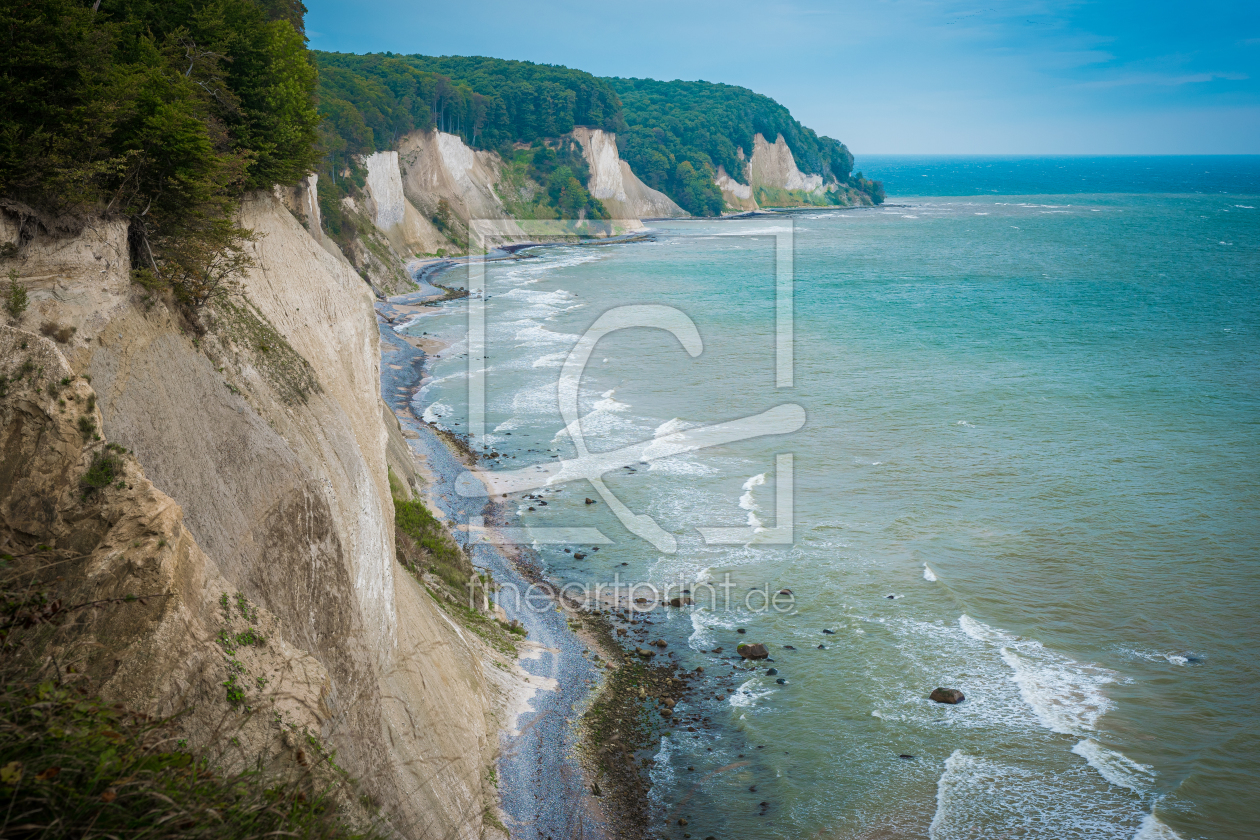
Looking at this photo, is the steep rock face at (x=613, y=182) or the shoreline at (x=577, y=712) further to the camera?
the steep rock face at (x=613, y=182)

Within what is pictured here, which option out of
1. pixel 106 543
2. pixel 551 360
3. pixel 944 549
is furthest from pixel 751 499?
pixel 106 543

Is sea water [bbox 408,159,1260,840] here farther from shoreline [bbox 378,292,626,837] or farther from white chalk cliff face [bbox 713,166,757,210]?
white chalk cliff face [bbox 713,166,757,210]

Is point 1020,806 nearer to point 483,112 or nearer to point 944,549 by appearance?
point 944,549

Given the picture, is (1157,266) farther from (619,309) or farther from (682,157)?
(682,157)

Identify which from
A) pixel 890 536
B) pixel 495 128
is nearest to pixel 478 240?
pixel 495 128

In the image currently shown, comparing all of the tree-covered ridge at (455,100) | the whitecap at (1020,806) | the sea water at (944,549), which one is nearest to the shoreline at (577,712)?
the sea water at (944,549)
